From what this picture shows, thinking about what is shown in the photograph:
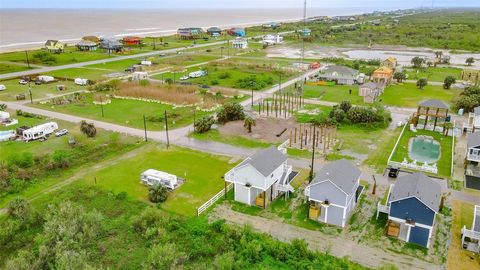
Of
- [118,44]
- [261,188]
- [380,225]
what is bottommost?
[380,225]

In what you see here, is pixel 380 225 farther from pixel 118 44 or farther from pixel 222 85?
pixel 118 44

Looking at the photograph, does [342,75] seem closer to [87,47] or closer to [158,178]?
[158,178]

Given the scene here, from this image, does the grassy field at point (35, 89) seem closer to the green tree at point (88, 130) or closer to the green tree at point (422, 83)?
the green tree at point (88, 130)

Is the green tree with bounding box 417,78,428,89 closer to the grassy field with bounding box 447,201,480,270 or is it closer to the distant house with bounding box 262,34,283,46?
the grassy field with bounding box 447,201,480,270

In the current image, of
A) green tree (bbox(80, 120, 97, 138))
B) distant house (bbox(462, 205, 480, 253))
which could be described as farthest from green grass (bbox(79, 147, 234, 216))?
distant house (bbox(462, 205, 480, 253))

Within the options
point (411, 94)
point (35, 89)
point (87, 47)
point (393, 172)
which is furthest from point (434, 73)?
point (87, 47)

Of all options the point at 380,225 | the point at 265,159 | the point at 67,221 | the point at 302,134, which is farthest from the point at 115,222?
the point at 302,134

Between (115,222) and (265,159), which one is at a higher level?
(265,159)
